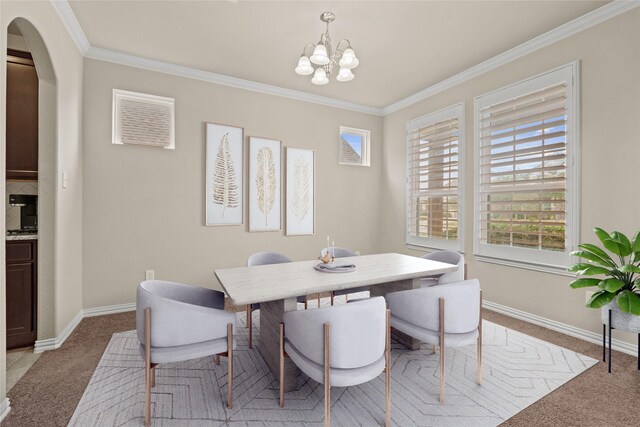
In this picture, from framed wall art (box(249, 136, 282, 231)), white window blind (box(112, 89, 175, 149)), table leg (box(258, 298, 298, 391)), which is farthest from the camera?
framed wall art (box(249, 136, 282, 231))

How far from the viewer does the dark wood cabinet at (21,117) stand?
253 centimetres

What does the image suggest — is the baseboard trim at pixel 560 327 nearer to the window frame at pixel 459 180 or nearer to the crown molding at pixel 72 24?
the window frame at pixel 459 180

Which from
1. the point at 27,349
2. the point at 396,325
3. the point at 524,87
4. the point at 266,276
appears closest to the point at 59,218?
the point at 27,349

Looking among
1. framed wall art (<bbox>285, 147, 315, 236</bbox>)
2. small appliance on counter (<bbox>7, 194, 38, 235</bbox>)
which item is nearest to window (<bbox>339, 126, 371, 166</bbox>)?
framed wall art (<bbox>285, 147, 315, 236</bbox>)

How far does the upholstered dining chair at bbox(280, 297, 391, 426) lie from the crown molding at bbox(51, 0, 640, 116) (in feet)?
10.3

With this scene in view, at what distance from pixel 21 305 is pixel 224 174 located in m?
2.22

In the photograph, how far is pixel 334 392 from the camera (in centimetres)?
194

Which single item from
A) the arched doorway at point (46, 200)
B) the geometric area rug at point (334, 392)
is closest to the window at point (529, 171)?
the geometric area rug at point (334, 392)

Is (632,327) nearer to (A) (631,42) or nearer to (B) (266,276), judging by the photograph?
(A) (631,42)

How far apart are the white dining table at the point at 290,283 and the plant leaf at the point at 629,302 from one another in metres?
1.04

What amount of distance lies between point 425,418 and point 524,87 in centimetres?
323

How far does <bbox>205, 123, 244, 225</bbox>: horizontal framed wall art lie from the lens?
3.79 m

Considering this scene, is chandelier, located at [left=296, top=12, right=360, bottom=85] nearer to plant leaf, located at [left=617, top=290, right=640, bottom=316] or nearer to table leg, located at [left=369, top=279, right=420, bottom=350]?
table leg, located at [left=369, top=279, right=420, bottom=350]

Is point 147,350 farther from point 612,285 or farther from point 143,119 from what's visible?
point 612,285
